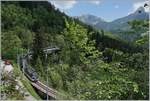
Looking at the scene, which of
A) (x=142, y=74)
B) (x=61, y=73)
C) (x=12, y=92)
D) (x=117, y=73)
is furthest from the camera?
(x=61, y=73)

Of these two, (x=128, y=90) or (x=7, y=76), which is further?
(x=128, y=90)

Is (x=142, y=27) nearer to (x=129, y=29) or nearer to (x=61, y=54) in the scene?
(x=129, y=29)

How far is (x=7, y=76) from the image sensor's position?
3.29 meters

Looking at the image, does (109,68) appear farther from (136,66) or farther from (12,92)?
(12,92)

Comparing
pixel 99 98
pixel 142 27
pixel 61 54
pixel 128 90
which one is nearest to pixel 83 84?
pixel 99 98

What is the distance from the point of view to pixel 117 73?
3883 millimetres

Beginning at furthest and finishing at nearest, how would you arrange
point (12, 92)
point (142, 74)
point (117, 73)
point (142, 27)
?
point (117, 73) → point (142, 74) → point (12, 92) → point (142, 27)

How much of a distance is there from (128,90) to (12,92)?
1.20 metres

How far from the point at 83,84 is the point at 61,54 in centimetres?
79

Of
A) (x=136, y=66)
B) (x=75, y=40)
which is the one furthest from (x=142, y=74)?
(x=75, y=40)

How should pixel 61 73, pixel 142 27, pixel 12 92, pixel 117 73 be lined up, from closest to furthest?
pixel 142 27
pixel 12 92
pixel 117 73
pixel 61 73

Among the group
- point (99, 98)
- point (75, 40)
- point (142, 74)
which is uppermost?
point (75, 40)

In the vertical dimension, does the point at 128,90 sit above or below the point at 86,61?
below

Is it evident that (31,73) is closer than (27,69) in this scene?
No
